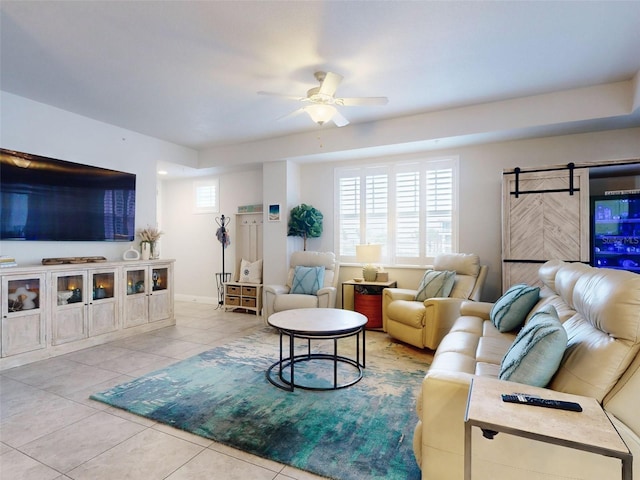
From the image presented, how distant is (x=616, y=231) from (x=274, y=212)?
4.25m

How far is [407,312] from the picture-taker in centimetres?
371

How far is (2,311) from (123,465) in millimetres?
2386

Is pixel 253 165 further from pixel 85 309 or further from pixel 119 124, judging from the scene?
pixel 85 309

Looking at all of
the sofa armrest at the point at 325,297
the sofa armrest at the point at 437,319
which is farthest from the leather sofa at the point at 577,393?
the sofa armrest at the point at 325,297

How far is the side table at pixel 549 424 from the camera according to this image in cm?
99

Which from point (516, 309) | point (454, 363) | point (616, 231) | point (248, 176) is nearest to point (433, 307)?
point (516, 309)

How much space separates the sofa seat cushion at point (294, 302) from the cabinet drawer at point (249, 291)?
1204 mm

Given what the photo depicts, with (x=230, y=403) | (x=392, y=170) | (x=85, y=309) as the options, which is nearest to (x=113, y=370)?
(x=85, y=309)

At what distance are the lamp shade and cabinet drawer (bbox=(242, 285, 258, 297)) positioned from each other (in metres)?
1.91

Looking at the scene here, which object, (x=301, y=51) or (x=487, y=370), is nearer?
(x=487, y=370)

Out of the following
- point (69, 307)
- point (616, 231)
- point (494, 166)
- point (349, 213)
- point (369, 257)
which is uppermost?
point (494, 166)

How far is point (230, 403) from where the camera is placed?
2490 millimetres

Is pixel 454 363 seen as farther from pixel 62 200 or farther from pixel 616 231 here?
pixel 62 200

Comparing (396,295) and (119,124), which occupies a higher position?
(119,124)
